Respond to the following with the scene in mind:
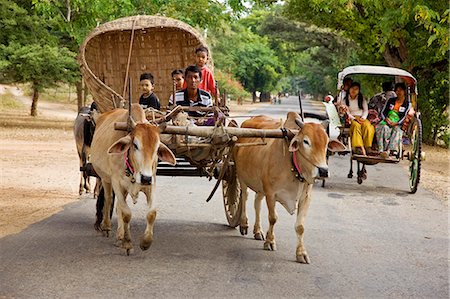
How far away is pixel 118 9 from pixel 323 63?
34.1m

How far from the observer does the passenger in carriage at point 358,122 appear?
1273 cm

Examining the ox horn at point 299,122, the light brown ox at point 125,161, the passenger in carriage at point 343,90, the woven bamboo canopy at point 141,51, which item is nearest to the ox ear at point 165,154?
the light brown ox at point 125,161

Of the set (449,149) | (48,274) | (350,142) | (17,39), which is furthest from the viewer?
(449,149)

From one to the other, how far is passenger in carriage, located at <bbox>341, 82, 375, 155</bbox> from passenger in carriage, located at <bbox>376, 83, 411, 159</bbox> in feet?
0.60

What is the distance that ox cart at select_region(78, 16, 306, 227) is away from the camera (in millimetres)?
7227

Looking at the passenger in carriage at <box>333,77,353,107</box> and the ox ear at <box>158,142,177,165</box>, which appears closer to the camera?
the ox ear at <box>158,142,177,165</box>

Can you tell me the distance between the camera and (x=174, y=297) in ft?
18.7

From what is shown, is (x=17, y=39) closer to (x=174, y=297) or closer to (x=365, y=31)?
(x=365, y=31)

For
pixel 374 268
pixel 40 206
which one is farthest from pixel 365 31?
pixel 374 268

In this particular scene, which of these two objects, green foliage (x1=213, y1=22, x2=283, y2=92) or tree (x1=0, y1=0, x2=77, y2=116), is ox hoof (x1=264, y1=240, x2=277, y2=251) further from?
green foliage (x1=213, y1=22, x2=283, y2=92)

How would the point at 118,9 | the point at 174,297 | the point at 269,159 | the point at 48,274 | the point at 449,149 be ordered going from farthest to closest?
1. the point at 449,149
2. the point at 118,9
3. the point at 269,159
4. the point at 48,274
5. the point at 174,297

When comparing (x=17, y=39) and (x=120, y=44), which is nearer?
(x=120, y=44)

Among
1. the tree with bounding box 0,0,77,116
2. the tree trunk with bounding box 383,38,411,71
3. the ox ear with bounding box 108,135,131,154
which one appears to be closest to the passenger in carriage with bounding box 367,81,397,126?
the tree trunk with bounding box 383,38,411,71

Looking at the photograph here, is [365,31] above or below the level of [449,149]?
above
